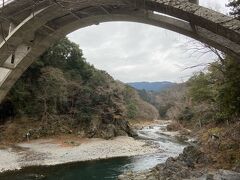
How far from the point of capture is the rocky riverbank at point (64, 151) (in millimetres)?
22339

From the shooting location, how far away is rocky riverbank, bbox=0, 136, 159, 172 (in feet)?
73.3

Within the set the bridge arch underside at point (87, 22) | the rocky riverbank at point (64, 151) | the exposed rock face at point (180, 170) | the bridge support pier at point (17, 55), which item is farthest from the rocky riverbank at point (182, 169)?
the bridge support pier at point (17, 55)

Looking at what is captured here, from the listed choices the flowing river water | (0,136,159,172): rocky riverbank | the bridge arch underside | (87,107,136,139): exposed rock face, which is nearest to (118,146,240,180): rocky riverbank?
the flowing river water

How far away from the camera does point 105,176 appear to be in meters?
18.7

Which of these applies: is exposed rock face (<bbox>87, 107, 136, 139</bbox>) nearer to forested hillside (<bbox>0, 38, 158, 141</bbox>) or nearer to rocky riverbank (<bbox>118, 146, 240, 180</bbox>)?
forested hillside (<bbox>0, 38, 158, 141</bbox>)

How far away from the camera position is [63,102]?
3603cm

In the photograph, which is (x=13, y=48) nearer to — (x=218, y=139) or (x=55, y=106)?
(x=218, y=139)

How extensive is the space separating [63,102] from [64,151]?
34.3 feet

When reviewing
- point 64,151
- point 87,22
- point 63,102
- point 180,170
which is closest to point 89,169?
point 64,151

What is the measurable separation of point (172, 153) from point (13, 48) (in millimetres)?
19722

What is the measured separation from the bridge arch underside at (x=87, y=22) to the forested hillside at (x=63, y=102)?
70.9 feet

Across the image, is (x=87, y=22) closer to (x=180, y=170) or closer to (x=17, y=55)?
(x=17, y=55)

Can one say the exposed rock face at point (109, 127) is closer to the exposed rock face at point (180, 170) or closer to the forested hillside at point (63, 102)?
the forested hillside at point (63, 102)

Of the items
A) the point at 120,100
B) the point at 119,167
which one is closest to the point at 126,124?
the point at 120,100
